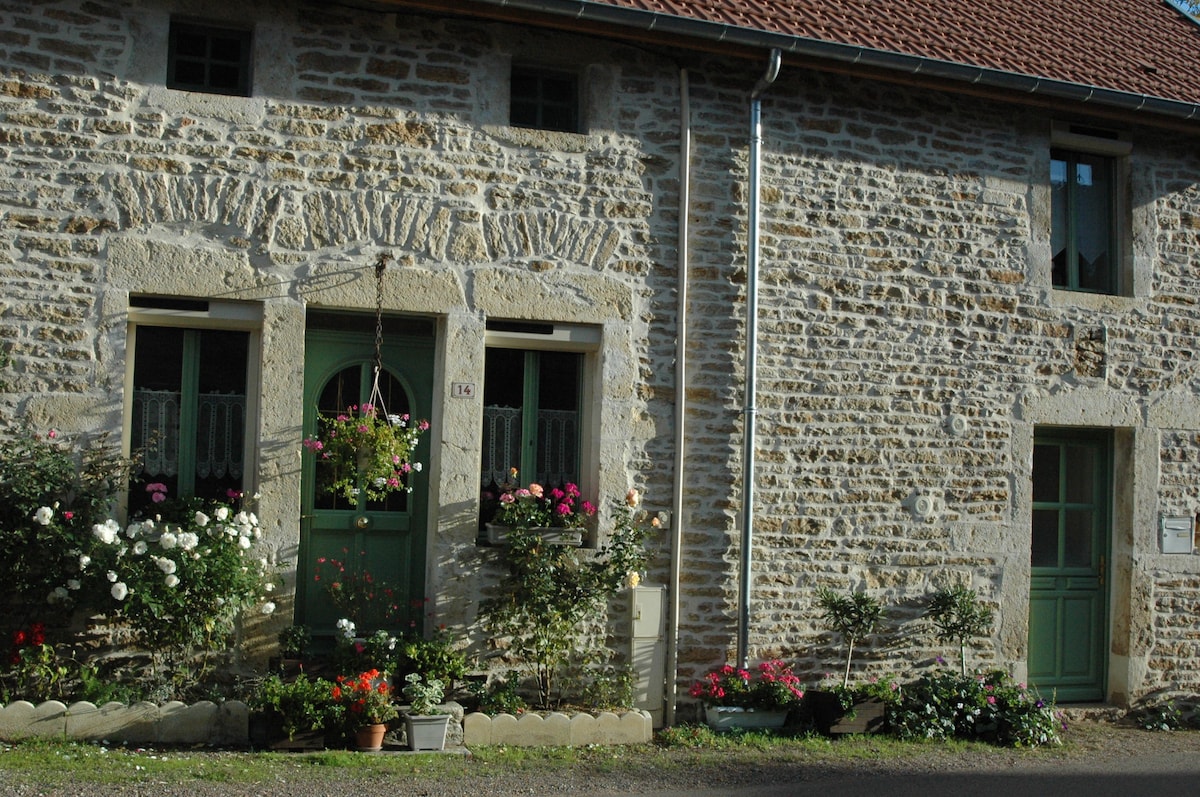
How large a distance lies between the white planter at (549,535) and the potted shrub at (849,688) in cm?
180

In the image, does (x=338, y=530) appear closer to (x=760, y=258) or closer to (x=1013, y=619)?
(x=760, y=258)

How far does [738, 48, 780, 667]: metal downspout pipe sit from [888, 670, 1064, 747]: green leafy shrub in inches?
45.1

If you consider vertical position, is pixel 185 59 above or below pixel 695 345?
above

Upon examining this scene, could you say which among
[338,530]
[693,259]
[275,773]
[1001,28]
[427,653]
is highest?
[1001,28]

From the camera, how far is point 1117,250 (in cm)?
974

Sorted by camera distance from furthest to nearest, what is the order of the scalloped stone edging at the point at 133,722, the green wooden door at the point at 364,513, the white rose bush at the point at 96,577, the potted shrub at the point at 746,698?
the potted shrub at the point at 746,698, the green wooden door at the point at 364,513, the white rose bush at the point at 96,577, the scalloped stone edging at the point at 133,722

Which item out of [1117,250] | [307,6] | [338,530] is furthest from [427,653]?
[1117,250]

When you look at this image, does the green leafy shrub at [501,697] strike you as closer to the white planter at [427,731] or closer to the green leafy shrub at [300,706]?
the white planter at [427,731]

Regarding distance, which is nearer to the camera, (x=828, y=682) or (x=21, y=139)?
(x=21, y=139)

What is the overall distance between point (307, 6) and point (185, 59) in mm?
790

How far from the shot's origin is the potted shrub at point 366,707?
6.93m

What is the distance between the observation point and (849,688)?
816 centimetres

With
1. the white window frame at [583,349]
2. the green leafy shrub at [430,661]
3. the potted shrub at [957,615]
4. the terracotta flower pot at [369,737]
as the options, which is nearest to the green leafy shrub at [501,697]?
the green leafy shrub at [430,661]

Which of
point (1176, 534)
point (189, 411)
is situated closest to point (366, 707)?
point (189, 411)
